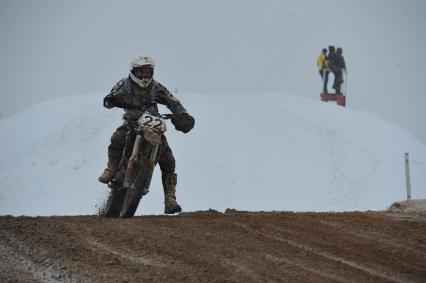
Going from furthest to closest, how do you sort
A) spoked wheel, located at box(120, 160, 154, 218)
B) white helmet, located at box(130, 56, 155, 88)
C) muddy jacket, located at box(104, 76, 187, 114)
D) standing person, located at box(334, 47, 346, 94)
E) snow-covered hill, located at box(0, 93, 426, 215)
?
standing person, located at box(334, 47, 346, 94) < snow-covered hill, located at box(0, 93, 426, 215) < muddy jacket, located at box(104, 76, 187, 114) < white helmet, located at box(130, 56, 155, 88) < spoked wheel, located at box(120, 160, 154, 218)

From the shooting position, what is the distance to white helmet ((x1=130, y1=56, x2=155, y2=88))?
10422 mm

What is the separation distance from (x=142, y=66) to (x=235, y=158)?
53.4 ft

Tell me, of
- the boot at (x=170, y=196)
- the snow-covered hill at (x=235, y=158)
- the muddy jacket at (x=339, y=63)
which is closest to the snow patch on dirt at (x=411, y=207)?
the boot at (x=170, y=196)

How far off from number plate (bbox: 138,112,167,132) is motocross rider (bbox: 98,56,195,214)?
542mm

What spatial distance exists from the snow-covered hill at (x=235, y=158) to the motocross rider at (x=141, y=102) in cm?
1133

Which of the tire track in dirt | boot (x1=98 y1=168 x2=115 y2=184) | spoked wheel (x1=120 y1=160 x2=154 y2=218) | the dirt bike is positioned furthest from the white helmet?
the tire track in dirt

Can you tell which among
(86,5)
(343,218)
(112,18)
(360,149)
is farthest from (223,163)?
(86,5)

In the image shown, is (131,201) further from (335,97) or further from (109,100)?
(335,97)

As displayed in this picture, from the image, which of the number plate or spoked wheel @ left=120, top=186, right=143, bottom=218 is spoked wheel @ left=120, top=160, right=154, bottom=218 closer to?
spoked wheel @ left=120, top=186, right=143, bottom=218

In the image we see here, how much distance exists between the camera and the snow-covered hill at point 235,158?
24.0 m

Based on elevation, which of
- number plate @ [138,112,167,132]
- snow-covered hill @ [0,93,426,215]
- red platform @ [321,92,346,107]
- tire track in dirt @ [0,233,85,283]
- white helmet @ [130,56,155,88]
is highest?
red platform @ [321,92,346,107]

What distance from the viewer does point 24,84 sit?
70812mm

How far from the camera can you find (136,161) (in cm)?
1008

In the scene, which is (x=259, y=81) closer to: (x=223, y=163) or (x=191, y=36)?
(x=191, y=36)
